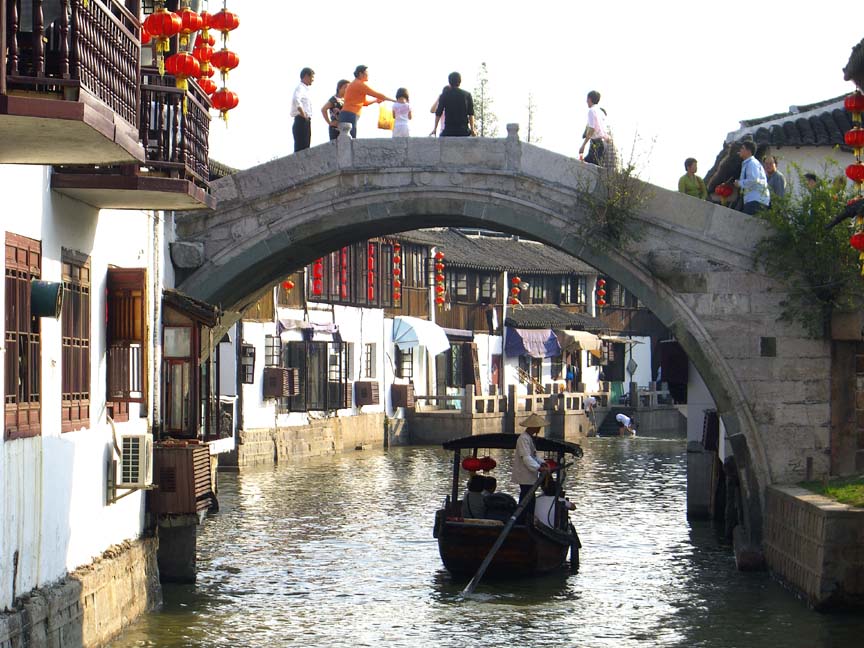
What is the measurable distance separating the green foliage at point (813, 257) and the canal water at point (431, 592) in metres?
2.92

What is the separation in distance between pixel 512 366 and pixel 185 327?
124 ft

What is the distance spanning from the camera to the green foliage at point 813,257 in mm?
16312

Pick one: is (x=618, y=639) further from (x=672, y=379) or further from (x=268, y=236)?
(x=672, y=379)

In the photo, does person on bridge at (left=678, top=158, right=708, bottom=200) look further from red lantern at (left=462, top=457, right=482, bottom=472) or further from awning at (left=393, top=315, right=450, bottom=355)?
awning at (left=393, top=315, right=450, bottom=355)

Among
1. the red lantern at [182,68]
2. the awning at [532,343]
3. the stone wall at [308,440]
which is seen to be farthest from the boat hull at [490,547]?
the awning at [532,343]

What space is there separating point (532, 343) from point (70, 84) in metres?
43.5

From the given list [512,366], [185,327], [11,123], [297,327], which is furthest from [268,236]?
[512,366]

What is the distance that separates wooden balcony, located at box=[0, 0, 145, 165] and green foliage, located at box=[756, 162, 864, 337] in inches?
333

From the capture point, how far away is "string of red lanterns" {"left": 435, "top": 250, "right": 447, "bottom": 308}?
1722 inches

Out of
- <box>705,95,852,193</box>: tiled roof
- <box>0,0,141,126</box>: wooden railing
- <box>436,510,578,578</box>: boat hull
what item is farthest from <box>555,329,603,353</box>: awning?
<box>0,0,141,126</box>: wooden railing

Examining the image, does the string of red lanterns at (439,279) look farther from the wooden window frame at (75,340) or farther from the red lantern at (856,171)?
the wooden window frame at (75,340)

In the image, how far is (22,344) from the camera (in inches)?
382

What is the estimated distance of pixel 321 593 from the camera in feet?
51.1

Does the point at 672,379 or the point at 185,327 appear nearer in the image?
the point at 185,327
